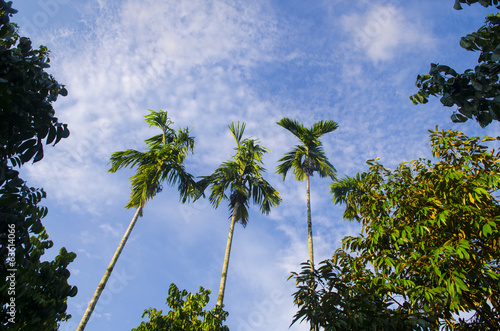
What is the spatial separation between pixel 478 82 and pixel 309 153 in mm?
14578

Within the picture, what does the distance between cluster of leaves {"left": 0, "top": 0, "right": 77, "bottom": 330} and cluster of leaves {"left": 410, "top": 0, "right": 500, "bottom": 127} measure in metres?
3.86

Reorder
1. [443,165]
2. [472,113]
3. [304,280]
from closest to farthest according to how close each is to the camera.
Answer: [472,113], [304,280], [443,165]

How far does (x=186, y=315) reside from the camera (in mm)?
7715

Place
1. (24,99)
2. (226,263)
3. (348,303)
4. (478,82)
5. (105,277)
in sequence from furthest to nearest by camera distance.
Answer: (226,263) < (105,277) < (348,303) < (24,99) < (478,82)

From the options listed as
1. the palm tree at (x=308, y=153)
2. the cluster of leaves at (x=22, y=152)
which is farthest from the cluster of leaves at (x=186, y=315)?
the palm tree at (x=308, y=153)

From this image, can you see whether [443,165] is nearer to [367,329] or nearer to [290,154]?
[367,329]

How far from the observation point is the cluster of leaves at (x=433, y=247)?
516cm

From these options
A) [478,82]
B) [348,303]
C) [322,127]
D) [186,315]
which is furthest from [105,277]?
[322,127]

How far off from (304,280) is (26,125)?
5236 millimetres

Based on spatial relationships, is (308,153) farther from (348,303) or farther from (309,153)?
(348,303)

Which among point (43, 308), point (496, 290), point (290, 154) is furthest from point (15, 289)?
point (290, 154)

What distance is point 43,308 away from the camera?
11.9 ft

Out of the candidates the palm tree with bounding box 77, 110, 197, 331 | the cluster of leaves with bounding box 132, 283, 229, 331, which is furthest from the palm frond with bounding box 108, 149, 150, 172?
the cluster of leaves with bounding box 132, 283, 229, 331

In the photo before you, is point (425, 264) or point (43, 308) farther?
point (425, 264)
